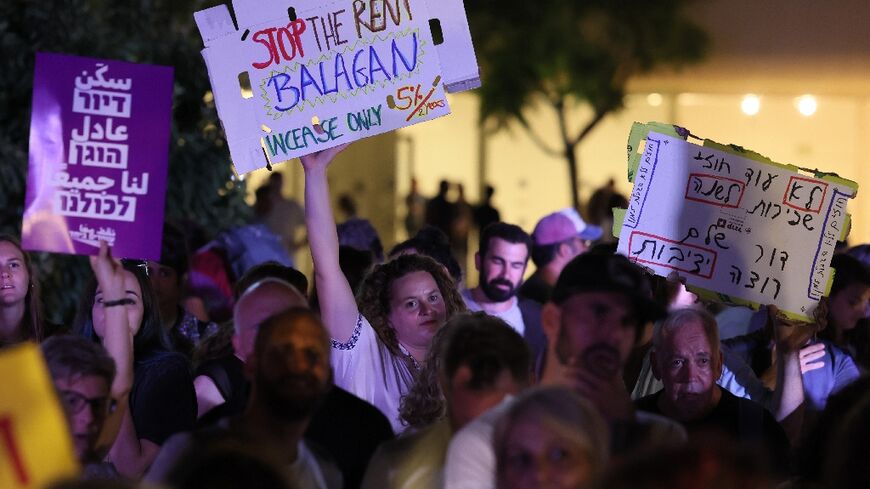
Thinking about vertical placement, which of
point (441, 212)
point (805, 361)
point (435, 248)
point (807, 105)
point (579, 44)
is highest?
point (579, 44)

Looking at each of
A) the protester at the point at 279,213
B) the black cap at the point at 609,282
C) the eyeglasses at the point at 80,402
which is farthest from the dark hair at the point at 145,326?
the protester at the point at 279,213

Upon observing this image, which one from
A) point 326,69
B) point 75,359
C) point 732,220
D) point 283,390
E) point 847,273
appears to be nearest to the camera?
point 283,390

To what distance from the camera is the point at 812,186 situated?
6594 mm

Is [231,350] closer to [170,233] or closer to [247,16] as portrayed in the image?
[247,16]

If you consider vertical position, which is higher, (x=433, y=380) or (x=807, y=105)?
(x=807, y=105)

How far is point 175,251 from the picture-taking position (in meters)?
8.01

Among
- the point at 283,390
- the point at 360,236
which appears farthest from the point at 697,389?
the point at 360,236

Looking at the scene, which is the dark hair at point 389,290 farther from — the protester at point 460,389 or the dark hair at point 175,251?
the dark hair at point 175,251

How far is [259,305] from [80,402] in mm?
663

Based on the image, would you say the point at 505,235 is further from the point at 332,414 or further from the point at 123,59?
the point at 123,59

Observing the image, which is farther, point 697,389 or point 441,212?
point 441,212

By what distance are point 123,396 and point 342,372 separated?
0.90m

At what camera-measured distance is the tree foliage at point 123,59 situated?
10.5m

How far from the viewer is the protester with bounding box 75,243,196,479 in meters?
5.36
